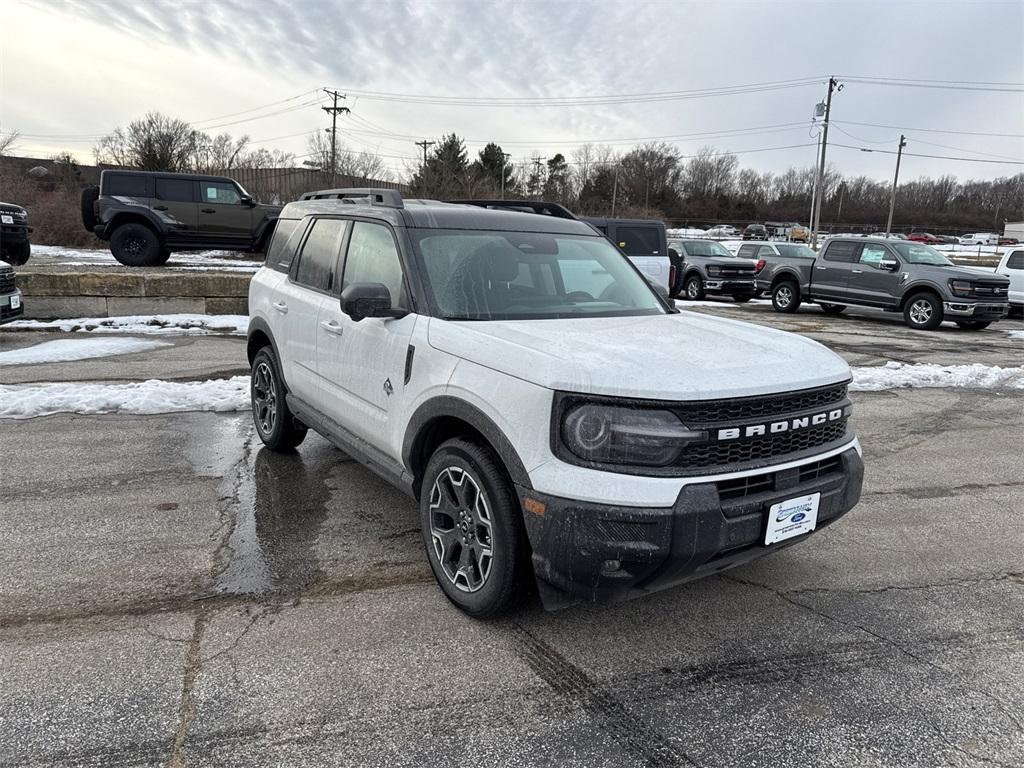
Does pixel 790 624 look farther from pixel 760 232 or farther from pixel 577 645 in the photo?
pixel 760 232

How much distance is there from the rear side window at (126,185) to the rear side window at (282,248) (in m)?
12.5

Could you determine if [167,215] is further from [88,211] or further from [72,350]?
[72,350]

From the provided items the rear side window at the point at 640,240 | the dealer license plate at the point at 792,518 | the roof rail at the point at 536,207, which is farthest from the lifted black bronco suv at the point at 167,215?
the dealer license plate at the point at 792,518

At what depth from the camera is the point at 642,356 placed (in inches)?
107

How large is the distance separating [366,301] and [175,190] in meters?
15.0

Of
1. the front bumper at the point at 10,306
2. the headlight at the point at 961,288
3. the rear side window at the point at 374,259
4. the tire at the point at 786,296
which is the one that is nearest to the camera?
the rear side window at the point at 374,259

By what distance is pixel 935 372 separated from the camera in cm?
905

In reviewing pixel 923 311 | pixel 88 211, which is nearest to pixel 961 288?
pixel 923 311

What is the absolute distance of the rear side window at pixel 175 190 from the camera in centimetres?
1577

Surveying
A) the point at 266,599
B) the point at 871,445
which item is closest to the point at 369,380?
the point at 266,599

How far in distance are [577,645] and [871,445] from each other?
4249mm

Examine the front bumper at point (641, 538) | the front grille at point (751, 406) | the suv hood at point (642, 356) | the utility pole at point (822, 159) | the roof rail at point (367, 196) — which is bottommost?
the front bumper at point (641, 538)

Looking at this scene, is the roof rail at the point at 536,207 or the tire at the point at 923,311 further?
the tire at the point at 923,311

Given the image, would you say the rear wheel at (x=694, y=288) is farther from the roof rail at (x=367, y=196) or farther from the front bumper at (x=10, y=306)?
the roof rail at (x=367, y=196)
